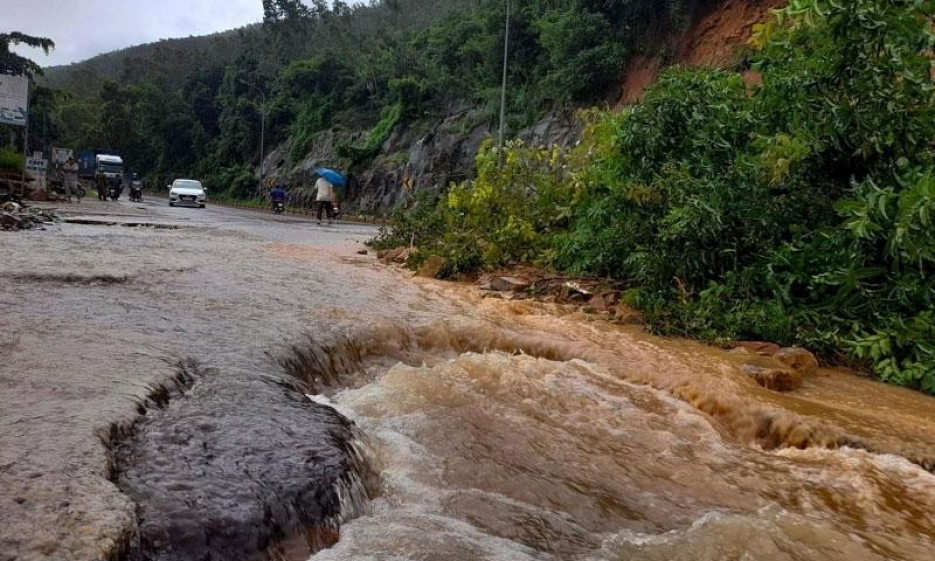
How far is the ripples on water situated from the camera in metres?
2.65

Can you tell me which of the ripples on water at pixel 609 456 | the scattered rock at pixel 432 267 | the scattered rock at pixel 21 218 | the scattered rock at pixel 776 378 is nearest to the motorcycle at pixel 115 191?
the scattered rock at pixel 21 218

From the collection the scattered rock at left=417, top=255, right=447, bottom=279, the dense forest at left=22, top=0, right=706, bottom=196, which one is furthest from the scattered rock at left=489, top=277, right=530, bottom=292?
the dense forest at left=22, top=0, right=706, bottom=196

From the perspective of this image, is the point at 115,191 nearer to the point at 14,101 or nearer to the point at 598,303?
the point at 14,101

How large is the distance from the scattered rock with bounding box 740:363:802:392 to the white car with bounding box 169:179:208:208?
28700 millimetres

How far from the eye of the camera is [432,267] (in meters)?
9.72

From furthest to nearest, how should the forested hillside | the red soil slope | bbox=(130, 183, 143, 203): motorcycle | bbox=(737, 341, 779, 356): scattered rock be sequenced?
1. bbox=(130, 183, 143, 203): motorcycle
2. the red soil slope
3. bbox=(737, 341, 779, 356): scattered rock
4. the forested hillside

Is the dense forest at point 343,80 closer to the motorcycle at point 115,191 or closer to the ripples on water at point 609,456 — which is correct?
the motorcycle at point 115,191

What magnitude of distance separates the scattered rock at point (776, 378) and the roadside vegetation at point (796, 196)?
0.95 metres

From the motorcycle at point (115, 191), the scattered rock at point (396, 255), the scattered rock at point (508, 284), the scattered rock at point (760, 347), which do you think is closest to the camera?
the scattered rock at point (760, 347)

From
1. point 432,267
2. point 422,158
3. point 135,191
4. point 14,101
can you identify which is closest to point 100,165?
point 135,191

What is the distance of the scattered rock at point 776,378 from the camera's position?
4945 mm

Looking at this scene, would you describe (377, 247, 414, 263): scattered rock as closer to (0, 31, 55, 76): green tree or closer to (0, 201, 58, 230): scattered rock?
(0, 201, 58, 230): scattered rock

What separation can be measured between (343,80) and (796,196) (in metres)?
50.0

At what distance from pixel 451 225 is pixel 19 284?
20.2 feet
